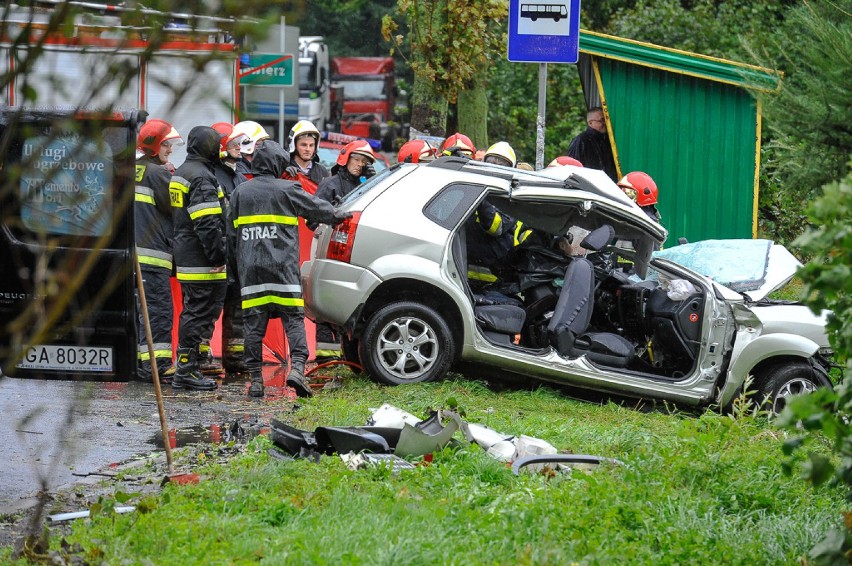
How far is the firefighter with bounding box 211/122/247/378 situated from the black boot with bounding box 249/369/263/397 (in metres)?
0.98

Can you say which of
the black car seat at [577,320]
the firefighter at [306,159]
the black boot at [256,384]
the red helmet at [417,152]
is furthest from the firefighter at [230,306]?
the black car seat at [577,320]

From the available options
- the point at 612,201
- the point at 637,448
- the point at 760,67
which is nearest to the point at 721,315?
the point at 612,201

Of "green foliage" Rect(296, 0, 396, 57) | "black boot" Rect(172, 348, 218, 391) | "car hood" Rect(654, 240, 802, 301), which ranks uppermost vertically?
"green foliage" Rect(296, 0, 396, 57)

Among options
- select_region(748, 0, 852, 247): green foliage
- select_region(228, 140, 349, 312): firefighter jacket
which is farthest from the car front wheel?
select_region(748, 0, 852, 247): green foliage

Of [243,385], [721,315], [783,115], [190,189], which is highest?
[783,115]

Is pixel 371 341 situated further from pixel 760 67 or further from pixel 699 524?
pixel 699 524

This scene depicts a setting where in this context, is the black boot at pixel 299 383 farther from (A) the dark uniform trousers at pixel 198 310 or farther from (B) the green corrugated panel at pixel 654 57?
(B) the green corrugated panel at pixel 654 57

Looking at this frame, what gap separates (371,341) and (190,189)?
2127 millimetres

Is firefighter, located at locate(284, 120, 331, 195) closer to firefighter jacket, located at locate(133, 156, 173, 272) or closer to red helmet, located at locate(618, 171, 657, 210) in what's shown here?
firefighter jacket, located at locate(133, 156, 173, 272)

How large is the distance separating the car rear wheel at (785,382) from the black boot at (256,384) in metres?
3.63

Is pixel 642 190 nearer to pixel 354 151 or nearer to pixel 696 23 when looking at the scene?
pixel 354 151

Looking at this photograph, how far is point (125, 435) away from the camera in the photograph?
25.8ft

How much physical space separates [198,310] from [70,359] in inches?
104

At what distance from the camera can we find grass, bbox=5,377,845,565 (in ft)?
16.2
